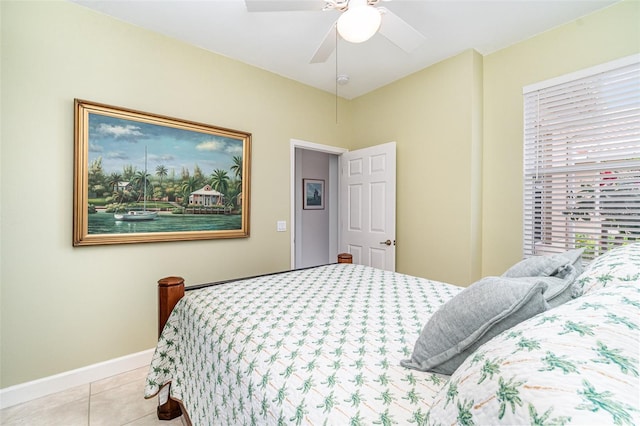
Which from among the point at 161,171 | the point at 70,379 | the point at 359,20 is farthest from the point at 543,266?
the point at 70,379

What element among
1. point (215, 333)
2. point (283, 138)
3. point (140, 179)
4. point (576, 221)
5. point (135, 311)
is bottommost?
point (135, 311)

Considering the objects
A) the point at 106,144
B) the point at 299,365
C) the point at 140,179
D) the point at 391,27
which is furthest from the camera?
the point at 140,179

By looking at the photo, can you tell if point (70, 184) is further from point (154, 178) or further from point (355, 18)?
point (355, 18)

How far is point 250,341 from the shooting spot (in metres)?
1.09

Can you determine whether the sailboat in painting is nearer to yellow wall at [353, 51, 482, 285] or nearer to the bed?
the bed

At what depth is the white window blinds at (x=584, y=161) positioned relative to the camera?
200 cm

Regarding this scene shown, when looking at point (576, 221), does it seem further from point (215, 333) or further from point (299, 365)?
point (215, 333)

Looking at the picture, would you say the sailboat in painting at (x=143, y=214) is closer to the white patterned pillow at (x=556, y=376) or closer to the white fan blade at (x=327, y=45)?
the white fan blade at (x=327, y=45)

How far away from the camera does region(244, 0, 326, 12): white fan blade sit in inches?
59.6

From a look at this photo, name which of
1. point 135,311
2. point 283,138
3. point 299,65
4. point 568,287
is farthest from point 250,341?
point 299,65

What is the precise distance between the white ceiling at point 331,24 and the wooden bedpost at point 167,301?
2025 millimetres

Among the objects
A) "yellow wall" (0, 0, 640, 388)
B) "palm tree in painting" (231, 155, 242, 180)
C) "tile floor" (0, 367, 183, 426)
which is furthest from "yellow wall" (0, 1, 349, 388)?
"palm tree in painting" (231, 155, 242, 180)

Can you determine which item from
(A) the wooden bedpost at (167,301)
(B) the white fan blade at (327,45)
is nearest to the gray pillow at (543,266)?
(B) the white fan blade at (327,45)

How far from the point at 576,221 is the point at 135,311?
3.71 meters
